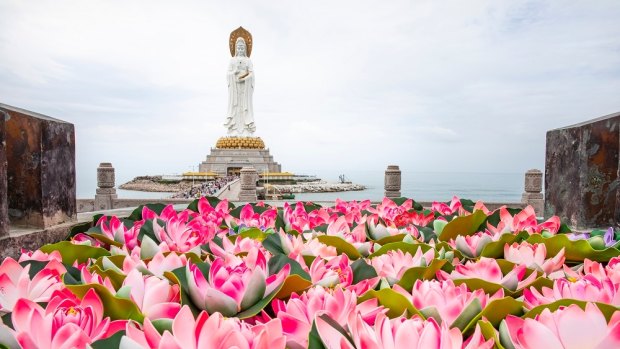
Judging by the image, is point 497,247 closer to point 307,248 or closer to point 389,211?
point 307,248

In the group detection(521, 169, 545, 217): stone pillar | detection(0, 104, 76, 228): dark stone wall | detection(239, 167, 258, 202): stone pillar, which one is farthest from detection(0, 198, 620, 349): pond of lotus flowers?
detection(239, 167, 258, 202): stone pillar

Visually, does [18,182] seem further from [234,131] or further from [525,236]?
[234,131]

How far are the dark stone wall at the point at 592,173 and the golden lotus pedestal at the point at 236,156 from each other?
23871mm

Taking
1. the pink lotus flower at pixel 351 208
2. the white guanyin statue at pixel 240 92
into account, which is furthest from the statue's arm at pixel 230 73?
the pink lotus flower at pixel 351 208

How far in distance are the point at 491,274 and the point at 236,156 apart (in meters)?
25.8

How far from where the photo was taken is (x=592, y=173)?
8.45 feet

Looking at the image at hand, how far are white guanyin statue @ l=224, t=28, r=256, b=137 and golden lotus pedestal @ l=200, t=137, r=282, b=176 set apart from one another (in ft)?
1.58

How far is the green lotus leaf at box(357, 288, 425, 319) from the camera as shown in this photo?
0.96 metres

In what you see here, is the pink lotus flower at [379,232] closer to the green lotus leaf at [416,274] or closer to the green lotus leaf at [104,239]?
the green lotus leaf at [416,274]

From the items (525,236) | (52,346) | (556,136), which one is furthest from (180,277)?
(556,136)

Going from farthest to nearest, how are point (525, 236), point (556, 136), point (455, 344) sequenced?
point (556, 136) < point (525, 236) < point (455, 344)

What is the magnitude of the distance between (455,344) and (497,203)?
11274 mm

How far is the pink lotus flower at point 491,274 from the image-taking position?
1.17 meters

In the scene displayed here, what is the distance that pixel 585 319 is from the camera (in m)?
0.81
